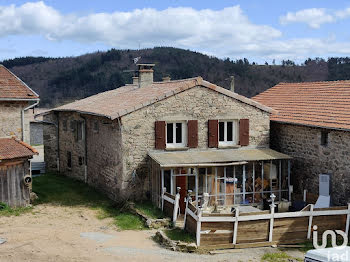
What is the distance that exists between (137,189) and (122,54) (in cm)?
7032

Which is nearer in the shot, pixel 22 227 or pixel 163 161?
pixel 22 227

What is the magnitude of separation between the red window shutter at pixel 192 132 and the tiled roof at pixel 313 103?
423cm

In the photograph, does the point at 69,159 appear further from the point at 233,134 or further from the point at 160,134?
the point at 233,134

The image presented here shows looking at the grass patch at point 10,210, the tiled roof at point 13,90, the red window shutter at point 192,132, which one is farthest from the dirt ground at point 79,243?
the tiled roof at point 13,90

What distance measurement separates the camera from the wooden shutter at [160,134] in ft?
64.2

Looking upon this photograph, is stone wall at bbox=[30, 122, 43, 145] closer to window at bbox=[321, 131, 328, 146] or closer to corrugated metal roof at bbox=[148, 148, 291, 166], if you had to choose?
corrugated metal roof at bbox=[148, 148, 291, 166]

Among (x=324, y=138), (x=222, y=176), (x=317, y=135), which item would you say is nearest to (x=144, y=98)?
(x=222, y=176)

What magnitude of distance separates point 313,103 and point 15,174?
13625 millimetres

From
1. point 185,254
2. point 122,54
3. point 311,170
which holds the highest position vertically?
point 122,54

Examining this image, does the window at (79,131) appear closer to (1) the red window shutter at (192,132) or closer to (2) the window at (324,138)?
(1) the red window shutter at (192,132)

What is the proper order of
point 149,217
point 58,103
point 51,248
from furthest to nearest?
point 58,103 → point 149,217 → point 51,248

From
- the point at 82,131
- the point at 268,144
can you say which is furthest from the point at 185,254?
the point at 82,131

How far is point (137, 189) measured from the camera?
1942 cm

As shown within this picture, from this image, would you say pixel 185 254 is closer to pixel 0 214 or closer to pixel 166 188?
pixel 166 188
